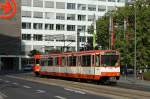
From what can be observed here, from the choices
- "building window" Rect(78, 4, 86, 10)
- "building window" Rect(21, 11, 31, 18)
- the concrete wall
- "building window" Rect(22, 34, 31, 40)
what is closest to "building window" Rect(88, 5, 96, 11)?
"building window" Rect(78, 4, 86, 10)

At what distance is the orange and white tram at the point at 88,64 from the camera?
42.8 metres

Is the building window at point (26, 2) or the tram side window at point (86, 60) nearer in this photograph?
the tram side window at point (86, 60)

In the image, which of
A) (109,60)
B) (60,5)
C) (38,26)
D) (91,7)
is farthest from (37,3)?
(109,60)

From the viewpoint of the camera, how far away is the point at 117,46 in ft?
219

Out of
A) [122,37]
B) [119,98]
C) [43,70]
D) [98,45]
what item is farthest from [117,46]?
[119,98]

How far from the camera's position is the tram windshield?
140 ft

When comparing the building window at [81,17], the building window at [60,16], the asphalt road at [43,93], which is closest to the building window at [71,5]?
the building window at [60,16]

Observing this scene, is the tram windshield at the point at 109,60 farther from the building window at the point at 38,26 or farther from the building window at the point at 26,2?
the building window at the point at 38,26

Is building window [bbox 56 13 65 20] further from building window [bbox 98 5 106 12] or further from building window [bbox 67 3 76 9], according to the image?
building window [bbox 98 5 106 12]

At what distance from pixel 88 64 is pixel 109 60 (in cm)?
231

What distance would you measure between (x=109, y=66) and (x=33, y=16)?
84419 mm

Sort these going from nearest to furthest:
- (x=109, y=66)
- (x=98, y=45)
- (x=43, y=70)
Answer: (x=109, y=66)
(x=43, y=70)
(x=98, y=45)

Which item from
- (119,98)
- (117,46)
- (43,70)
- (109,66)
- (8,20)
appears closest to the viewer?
(119,98)

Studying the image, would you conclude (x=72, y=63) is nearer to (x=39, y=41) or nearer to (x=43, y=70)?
(x=43, y=70)
